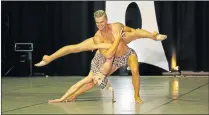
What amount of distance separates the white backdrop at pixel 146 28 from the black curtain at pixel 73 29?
0.52 feet

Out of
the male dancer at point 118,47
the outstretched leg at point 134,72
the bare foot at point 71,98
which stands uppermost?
the male dancer at point 118,47

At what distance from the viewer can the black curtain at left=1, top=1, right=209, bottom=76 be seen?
11.7 meters

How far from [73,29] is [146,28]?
1947 millimetres

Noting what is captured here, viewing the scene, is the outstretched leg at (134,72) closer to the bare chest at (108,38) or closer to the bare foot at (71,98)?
the bare chest at (108,38)

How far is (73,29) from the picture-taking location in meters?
12.1

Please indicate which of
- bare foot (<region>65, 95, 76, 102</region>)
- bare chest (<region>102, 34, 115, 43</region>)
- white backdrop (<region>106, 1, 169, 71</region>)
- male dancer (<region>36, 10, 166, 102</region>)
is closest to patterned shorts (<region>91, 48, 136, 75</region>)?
male dancer (<region>36, 10, 166, 102</region>)

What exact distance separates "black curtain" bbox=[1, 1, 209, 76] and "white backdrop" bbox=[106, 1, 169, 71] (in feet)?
0.52

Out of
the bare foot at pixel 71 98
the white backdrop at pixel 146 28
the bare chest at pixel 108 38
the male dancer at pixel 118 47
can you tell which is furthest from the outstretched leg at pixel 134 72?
the white backdrop at pixel 146 28

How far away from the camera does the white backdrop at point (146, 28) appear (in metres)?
11.8

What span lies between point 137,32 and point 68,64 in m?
6.86

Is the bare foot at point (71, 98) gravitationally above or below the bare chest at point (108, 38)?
below

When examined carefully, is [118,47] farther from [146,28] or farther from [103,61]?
[146,28]

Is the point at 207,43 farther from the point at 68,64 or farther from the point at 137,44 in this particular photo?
the point at 68,64

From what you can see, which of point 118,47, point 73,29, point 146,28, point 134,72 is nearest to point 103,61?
point 118,47
